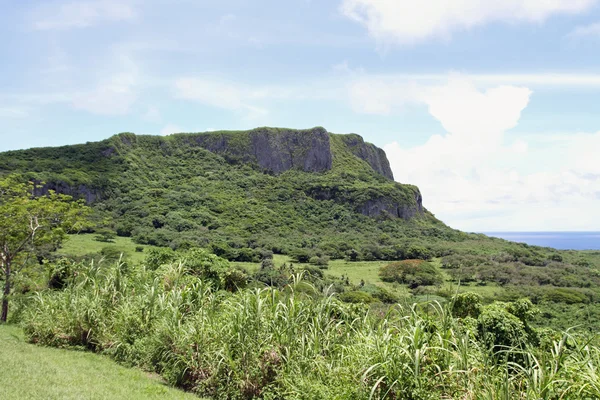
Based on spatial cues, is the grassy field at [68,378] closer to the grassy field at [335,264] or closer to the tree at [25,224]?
the tree at [25,224]

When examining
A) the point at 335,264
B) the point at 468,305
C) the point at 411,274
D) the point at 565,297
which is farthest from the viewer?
the point at 335,264

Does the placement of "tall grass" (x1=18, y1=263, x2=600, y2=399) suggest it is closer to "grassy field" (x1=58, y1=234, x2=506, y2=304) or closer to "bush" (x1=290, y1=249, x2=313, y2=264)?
"grassy field" (x1=58, y1=234, x2=506, y2=304)

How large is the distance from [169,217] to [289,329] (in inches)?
2693

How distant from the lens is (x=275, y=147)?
12106 cm

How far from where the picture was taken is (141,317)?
9062 mm

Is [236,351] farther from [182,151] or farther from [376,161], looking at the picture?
[376,161]

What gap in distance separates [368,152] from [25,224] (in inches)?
5287

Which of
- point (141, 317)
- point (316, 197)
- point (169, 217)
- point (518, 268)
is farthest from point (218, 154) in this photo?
point (141, 317)

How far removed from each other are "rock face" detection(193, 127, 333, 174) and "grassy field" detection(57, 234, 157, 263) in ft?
213

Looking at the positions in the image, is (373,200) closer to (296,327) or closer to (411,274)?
(411,274)

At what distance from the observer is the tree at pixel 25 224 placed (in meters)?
13.3

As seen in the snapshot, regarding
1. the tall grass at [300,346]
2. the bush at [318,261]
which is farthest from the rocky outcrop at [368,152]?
the tall grass at [300,346]

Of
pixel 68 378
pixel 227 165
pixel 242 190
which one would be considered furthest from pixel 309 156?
pixel 68 378

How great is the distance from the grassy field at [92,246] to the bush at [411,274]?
26826 mm
